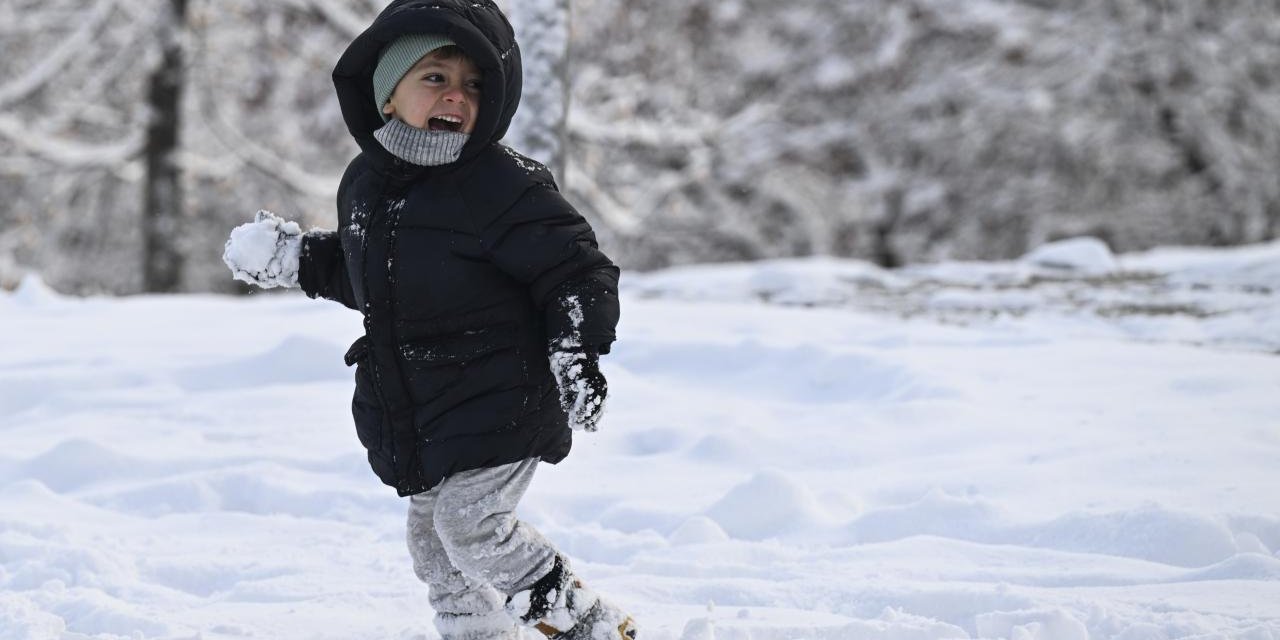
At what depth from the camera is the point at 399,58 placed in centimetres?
259

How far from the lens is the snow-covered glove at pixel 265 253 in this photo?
2861 mm

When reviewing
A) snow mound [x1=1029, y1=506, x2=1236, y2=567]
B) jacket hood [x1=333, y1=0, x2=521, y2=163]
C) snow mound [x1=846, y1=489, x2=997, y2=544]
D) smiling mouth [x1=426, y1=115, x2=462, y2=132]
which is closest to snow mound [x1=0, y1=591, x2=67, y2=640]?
jacket hood [x1=333, y1=0, x2=521, y2=163]

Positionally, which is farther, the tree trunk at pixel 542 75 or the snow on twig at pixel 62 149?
the snow on twig at pixel 62 149

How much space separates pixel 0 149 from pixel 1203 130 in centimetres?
1247

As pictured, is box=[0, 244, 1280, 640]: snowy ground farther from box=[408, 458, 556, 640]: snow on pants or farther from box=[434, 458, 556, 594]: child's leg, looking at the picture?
box=[434, 458, 556, 594]: child's leg

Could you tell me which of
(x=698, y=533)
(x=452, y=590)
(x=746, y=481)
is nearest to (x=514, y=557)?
(x=452, y=590)

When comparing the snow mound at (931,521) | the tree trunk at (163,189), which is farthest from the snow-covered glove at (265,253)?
the tree trunk at (163,189)

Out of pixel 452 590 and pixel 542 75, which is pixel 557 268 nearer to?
pixel 452 590

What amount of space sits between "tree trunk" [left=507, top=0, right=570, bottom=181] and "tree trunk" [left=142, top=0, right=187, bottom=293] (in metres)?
6.33

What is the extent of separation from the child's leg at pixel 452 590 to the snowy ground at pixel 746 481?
26 cm

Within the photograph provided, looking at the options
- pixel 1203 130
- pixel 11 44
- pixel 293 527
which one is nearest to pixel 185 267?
pixel 11 44

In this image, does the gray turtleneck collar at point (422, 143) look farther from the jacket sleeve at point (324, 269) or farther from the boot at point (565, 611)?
the boot at point (565, 611)

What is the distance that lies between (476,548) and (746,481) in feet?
4.69

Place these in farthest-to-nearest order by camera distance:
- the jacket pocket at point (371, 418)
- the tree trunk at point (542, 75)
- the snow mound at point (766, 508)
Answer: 1. the tree trunk at point (542, 75)
2. the snow mound at point (766, 508)
3. the jacket pocket at point (371, 418)
